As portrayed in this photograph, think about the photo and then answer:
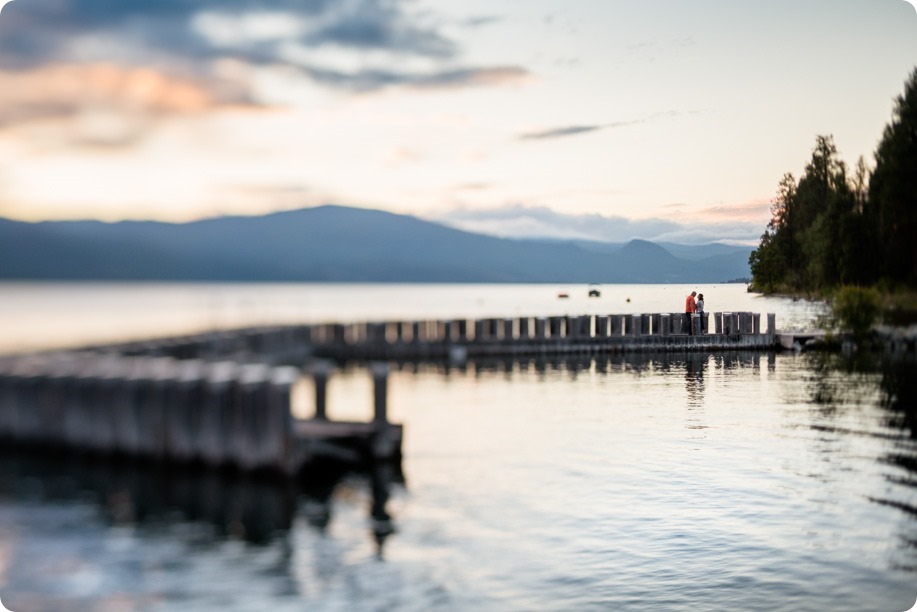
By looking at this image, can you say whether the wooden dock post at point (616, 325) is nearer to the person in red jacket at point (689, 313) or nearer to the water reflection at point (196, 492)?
the person in red jacket at point (689, 313)

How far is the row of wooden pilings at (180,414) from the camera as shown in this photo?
16.6 metres

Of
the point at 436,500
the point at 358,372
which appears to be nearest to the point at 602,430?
the point at 436,500

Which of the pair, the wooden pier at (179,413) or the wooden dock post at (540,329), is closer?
the wooden pier at (179,413)

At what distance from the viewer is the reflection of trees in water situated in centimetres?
1711

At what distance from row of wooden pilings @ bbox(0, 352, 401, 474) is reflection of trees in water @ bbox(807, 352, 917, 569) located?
1016cm

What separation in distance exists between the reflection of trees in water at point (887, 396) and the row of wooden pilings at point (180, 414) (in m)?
10.2

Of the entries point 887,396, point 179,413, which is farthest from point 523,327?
point 179,413

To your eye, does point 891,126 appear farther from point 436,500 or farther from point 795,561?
point 436,500

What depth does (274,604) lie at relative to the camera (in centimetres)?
1133

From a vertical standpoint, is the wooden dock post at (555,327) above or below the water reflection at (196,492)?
above

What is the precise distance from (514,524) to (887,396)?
19.4 m

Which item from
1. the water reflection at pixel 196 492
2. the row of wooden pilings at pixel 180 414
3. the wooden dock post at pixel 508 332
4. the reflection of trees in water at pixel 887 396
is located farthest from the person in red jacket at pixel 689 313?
the water reflection at pixel 196 492

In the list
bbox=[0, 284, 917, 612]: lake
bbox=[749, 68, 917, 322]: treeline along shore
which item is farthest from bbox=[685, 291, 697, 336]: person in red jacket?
bbox=[0, 284, 917, 612]: lake

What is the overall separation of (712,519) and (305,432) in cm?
823
